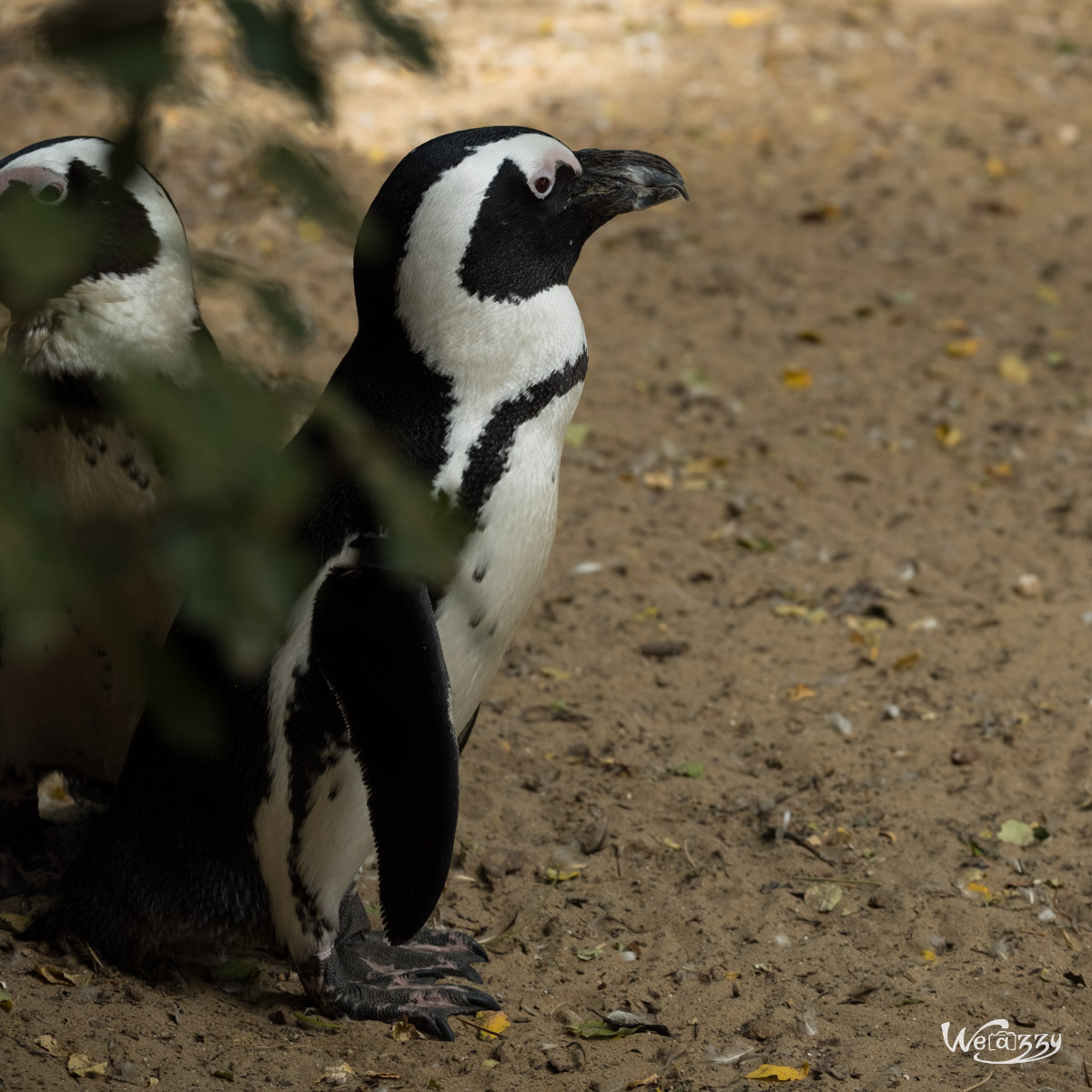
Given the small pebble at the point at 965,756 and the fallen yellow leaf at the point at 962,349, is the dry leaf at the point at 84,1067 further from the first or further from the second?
the fallen yellow leaf at the point at 962,349

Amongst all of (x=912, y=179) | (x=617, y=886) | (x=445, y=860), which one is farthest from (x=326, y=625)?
(x=912, y=179)

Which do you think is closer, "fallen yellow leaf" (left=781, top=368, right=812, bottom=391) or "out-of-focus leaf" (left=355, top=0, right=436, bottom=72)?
"out-of-focus leaf" (left=355, top=0, right=436, bottom=72)

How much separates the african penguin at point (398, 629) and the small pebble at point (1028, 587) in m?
2.01

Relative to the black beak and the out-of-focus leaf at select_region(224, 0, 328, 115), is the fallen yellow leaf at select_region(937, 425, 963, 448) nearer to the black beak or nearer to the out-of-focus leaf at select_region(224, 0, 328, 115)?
the black beak

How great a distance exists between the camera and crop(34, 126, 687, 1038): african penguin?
196 centimetres

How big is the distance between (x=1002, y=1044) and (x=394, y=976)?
1028 mm

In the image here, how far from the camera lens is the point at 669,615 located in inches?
146

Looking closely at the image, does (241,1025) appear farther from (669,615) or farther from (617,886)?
(669,615)

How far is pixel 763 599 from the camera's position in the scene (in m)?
3.79

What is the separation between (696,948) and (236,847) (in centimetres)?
88

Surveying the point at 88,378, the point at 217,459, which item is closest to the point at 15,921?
the point at 88,378

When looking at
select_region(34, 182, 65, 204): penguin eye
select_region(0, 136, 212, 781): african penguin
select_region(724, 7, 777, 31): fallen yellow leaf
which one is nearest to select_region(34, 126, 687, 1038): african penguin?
select_region(0, 136, 212, 781): african penguin

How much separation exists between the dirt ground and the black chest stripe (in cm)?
58

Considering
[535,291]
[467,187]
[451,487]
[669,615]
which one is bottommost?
[669,615]
